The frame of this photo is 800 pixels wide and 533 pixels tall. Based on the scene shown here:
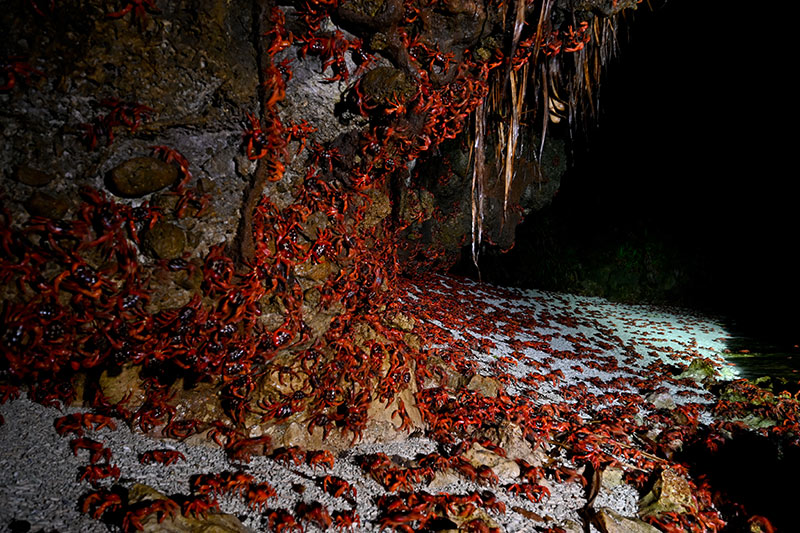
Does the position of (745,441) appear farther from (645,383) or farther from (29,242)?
(29,242)

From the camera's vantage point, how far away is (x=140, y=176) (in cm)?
277

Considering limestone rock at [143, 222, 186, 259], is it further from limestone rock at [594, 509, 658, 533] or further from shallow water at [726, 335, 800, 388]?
shallow water at [726, 335, 800, 388]

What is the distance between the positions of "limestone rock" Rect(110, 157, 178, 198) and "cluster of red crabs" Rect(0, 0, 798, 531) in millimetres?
107

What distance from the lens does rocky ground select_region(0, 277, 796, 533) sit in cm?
235

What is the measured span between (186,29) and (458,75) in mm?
2637

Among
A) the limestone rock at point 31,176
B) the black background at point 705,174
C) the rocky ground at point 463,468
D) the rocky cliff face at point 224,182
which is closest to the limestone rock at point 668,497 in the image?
the rocky ground at point 463,468

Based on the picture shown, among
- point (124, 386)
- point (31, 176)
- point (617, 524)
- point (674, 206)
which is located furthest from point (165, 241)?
point (674, 206)

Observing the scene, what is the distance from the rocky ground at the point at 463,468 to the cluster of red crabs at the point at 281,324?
0.03m

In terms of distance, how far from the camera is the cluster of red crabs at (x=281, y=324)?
262 cm

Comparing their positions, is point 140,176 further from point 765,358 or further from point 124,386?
point 765,358

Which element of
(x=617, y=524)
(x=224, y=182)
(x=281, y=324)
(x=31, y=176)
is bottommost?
(x=617, y=524)

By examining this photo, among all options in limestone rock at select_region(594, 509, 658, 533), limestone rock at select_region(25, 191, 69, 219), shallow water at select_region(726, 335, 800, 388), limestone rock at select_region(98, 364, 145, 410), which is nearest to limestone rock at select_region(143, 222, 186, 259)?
limestone rock at select_region(25, 191, 69, 219)

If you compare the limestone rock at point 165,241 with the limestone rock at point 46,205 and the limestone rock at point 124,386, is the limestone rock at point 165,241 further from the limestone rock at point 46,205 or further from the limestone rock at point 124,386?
the limestone rock at point 124,386

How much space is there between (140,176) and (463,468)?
3.76 metres
